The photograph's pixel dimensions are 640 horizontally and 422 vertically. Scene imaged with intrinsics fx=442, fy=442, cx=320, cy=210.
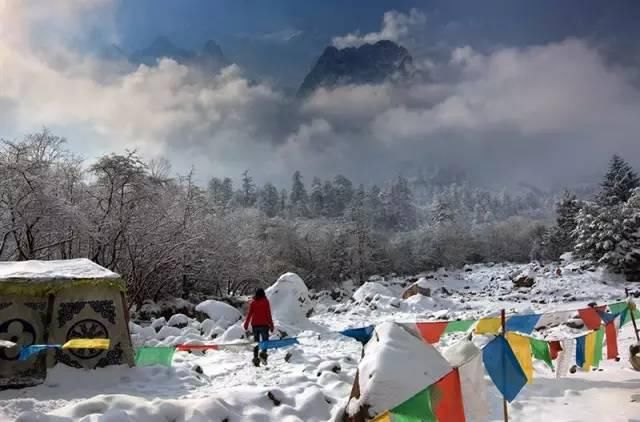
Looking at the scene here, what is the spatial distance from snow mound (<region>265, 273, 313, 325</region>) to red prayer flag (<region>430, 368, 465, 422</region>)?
477 inches

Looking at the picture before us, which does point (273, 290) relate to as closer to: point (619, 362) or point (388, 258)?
point (619, 362)

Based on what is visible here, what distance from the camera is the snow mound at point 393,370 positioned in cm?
504

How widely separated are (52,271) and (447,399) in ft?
26.6

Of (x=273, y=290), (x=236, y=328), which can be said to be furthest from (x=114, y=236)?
(x=236, y=328)

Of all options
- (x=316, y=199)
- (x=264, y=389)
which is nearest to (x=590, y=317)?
(x=264, y=389)

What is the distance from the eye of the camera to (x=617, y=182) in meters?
44.6

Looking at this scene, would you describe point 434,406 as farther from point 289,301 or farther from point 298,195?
point 298,195

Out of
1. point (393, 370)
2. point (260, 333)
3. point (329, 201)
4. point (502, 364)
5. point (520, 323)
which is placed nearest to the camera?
point (393, 370)

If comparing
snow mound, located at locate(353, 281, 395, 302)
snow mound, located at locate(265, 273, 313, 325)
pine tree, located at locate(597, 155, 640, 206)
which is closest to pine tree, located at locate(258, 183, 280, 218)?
pine tree, located at locate(597, 155, 640, 206)

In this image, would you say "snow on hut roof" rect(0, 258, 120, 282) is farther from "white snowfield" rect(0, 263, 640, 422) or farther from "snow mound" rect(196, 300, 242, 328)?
"snow mound" rect(196, 300, 242, 328)

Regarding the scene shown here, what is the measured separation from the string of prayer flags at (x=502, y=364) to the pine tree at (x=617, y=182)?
1794 inches

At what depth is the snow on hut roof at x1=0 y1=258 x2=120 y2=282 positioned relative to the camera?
854 centimetres

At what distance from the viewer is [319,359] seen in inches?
392

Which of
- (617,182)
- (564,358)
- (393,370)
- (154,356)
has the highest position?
(617,182)
